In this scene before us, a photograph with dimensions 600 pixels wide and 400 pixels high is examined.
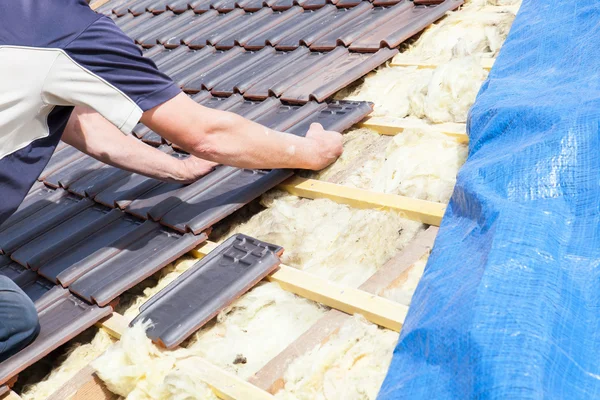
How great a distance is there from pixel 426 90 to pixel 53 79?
60.2 inches

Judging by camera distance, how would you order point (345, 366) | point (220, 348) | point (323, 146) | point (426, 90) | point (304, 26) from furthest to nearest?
point (304, 26) < point (426, 90) < point (323, 146) < point (220, 348) < point (345, 366)

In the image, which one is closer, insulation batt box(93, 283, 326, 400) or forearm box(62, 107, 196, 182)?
insulation batt box(93, 283, 326, 400)

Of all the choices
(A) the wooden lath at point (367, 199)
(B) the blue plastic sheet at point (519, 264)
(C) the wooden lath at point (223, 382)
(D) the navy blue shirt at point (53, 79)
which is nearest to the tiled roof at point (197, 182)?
(A) the wooden lath at point (367, 199)

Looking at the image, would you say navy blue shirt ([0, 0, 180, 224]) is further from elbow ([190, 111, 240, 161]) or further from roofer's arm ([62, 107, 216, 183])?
roofer's arm ([62, 107, 216, 183])

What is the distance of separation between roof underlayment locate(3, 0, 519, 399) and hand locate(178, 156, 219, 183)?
30 cm

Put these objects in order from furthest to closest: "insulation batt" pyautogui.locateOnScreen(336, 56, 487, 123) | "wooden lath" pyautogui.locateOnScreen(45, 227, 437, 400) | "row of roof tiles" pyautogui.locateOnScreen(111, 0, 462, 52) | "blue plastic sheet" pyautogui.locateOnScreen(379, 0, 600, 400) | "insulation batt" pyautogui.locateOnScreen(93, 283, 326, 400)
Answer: "row of roof tiles" pyautogui.locateOnScreen(111, 0, 462, 52), "insulation batt" pyautogui.locateOnScreen(336, 56, 487, 123), "insulation batt" pyautogui.locateOnScreen(93, 283, 326, 400), "wooden lath" pyautogui.locateOnScreen(45, 227, 437, 400), "blue plastic sheet" pyautogui.locateOnScreen(379, 0, 600, 400)

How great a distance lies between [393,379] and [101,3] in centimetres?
613

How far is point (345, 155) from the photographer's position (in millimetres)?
2797

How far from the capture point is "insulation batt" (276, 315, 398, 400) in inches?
67.3

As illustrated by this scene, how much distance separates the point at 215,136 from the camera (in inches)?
97.9

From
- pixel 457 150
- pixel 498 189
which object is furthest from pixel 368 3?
pixel 498 189

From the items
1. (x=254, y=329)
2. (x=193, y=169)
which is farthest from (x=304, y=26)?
(x=254, y=329)

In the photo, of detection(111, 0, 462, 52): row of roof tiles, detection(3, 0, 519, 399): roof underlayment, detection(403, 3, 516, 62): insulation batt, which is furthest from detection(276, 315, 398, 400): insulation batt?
detection(111, 0, 462, 52): row of roof tiles

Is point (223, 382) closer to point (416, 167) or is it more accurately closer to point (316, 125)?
point (416, 167)
